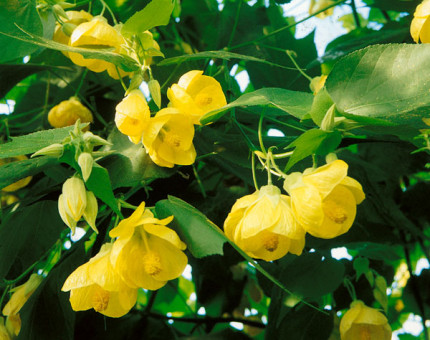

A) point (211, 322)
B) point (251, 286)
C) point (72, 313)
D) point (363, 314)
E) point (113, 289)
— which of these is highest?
point (113, 289)

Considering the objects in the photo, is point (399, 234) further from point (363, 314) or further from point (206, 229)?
point (206, 229)

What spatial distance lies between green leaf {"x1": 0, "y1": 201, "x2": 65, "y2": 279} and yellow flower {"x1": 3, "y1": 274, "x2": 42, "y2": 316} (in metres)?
0.05

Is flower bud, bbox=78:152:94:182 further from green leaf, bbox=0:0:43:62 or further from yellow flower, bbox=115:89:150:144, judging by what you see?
green leaf, bbox=0:0:43:62

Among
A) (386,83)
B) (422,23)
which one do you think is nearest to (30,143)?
(386,83)

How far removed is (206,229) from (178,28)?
0.86 meters

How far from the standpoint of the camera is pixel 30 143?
60 centimetres

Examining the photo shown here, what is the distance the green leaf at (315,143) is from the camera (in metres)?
0.54

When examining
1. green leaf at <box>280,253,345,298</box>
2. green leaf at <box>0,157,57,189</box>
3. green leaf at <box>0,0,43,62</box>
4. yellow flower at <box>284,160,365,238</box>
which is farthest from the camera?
green leaf at <box>280,253,345,298</box>

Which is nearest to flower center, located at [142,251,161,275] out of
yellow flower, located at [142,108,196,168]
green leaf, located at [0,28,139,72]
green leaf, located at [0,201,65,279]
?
yellow flower, located at [142,108,196,168]

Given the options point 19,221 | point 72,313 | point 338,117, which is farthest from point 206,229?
point 19,221

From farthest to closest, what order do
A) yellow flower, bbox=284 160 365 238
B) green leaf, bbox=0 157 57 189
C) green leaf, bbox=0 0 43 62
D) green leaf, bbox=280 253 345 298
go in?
green leaf, bbox=280 253 345 298, green leaf, bbox=0 0 43 62, green leaf, bbox=0 157 57 189, yellow flower, bbox=284 160 365 238

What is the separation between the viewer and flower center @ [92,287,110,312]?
0.62 m

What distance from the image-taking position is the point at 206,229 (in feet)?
1.84

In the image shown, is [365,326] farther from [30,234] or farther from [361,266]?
[30,234]
